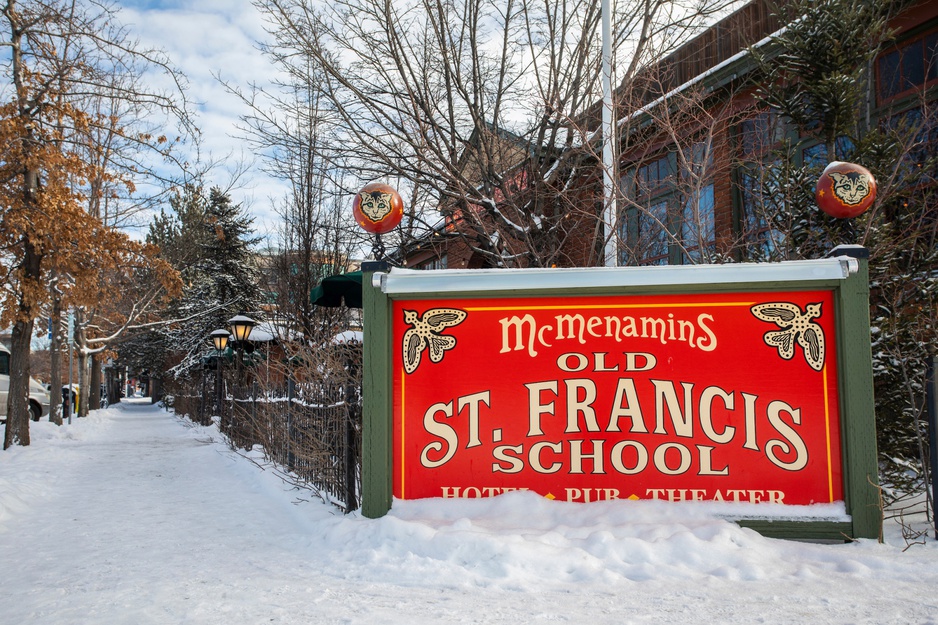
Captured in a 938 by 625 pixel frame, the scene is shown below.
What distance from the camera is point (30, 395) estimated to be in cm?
2323

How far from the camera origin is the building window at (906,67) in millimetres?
9711

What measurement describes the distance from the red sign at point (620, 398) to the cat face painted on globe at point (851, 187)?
32.9 inches

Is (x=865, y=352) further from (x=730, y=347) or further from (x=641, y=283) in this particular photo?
(x=641, y=283)

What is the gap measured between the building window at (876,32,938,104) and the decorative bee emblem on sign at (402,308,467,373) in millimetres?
7725

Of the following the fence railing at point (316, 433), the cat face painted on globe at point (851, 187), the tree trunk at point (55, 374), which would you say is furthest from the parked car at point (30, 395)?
the cat face painted on globe at point (851, 187)

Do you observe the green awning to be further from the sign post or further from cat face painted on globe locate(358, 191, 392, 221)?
the sign post

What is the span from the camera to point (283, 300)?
17.7 meters

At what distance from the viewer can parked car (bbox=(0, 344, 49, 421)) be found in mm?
20547

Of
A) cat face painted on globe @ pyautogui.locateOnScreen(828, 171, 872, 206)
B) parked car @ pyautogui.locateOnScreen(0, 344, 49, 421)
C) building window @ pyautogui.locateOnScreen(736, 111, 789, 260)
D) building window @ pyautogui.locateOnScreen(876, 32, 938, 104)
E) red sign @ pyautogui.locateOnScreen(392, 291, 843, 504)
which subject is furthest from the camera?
parked car @ pyautogui.locateOnScreen(0, 344, 49, 421)

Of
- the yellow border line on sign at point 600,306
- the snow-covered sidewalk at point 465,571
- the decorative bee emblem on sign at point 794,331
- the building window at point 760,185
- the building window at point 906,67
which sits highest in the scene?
the building window at point 906,67

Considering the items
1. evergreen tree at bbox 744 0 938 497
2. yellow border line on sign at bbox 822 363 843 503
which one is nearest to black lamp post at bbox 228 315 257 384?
evergreen tree at bbox 744 0 938 497

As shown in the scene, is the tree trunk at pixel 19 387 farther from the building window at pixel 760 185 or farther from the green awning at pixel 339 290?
the building window at pixel 760 185

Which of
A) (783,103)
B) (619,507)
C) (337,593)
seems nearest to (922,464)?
(619,507)

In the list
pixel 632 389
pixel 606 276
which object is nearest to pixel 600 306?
pixel 606 276
